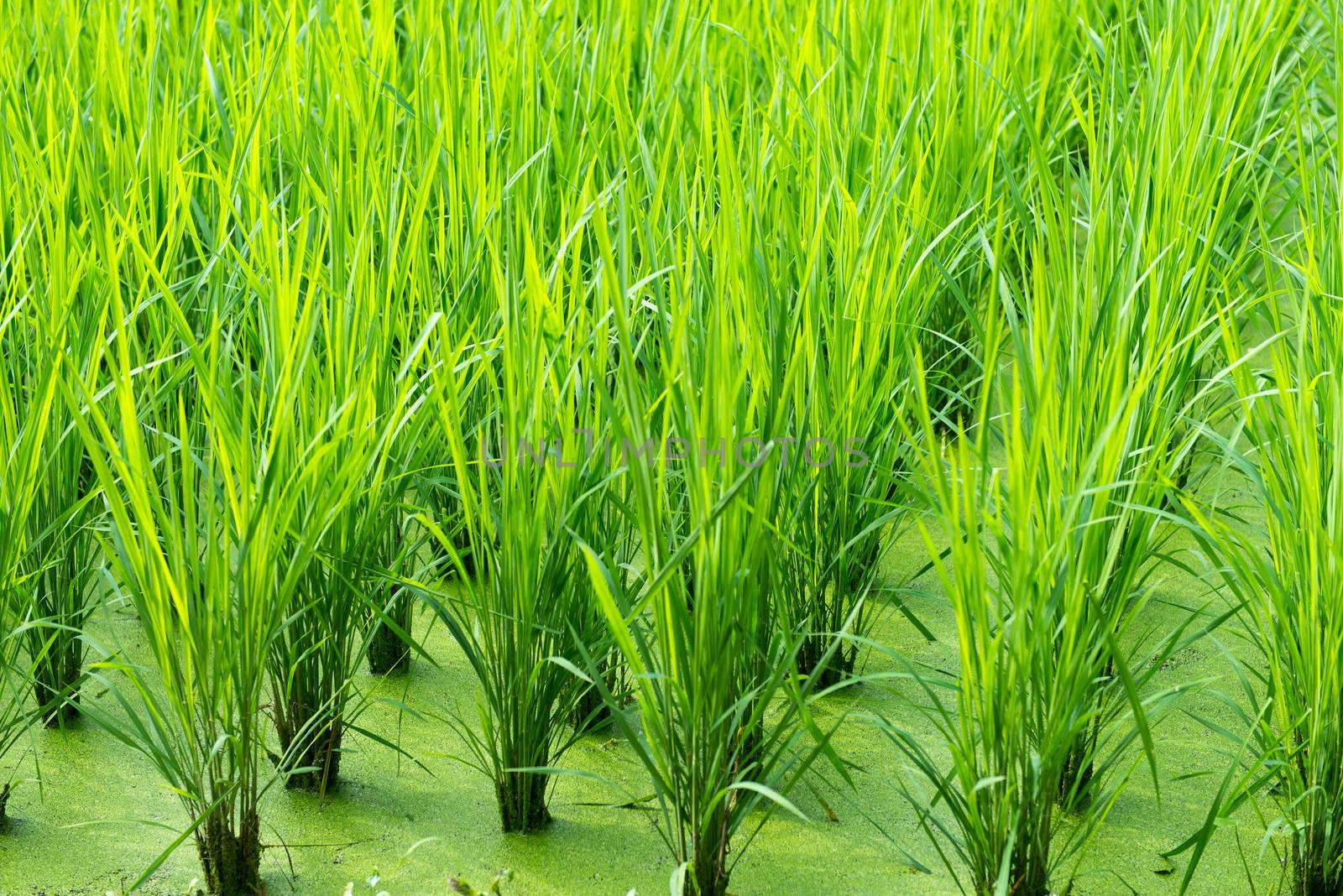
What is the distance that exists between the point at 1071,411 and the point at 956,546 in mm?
242

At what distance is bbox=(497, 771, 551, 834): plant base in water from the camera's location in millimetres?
1426

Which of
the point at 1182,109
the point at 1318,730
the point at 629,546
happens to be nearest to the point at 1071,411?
the point at 1318,730

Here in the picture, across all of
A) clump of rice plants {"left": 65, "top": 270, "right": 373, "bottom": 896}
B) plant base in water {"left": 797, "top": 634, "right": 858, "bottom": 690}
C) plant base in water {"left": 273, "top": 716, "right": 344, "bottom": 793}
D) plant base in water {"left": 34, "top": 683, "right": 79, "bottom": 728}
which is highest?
clump of rice plants {"left": 65, "top": 270, "right": 373, "bottom": 896}

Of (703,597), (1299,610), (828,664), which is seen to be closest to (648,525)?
(703,597)

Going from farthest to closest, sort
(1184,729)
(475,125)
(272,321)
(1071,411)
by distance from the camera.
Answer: (475,125) < (1184,729) < (272,321) < (1071,411)

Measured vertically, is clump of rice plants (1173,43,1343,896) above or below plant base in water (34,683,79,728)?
above

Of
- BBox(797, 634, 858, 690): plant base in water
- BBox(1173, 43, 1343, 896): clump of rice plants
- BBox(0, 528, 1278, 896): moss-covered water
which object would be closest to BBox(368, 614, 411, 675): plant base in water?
BBox(0, 528, 1278, 896): moss-covered water

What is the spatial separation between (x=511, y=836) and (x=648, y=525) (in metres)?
0.40

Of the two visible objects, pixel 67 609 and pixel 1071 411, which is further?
pixel 67 609

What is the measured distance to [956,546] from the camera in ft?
3.89

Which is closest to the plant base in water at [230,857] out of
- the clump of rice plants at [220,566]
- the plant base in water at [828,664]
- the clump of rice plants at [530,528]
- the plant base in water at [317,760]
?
the clump of rice plants at [220,566]

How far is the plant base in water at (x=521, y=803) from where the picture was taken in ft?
4.68

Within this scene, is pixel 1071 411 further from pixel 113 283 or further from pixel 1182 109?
pixel 113 283

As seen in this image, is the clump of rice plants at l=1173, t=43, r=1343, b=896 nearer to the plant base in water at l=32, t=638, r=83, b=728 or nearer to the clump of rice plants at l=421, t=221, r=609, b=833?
the clump of rice plants at l=421, t=221, r=609, b=833
